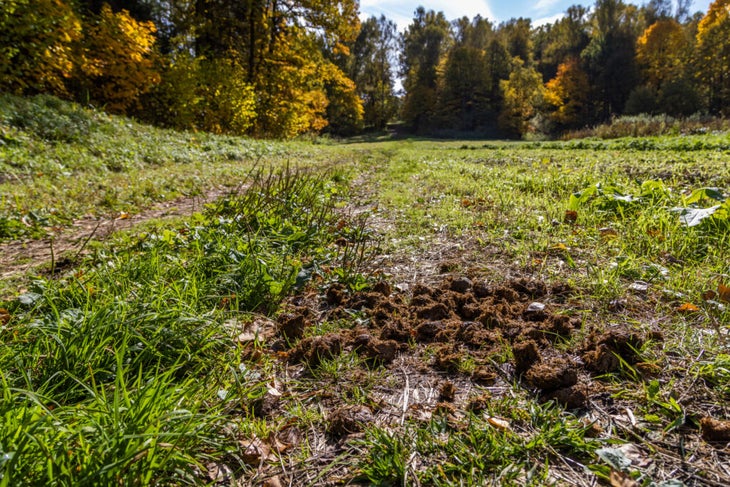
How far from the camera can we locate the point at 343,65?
5034 centimetres

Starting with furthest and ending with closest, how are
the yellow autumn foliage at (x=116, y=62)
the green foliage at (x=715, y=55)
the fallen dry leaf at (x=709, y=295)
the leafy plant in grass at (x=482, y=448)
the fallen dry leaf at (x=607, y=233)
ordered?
1. the green foliage at (x=715, y=55)
2. the yellow autumn foliage at (x=116, y=62)
3. the fallen dry leaf at (x=607, y=233)
4. the fallen dry leaf at (x=709, y=295)
5. the leafy plant in grass at (x=482, y=448)

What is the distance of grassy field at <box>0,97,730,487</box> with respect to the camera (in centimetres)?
119

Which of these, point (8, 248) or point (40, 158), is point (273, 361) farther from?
point (40, 158)

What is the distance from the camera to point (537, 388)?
1.58 m

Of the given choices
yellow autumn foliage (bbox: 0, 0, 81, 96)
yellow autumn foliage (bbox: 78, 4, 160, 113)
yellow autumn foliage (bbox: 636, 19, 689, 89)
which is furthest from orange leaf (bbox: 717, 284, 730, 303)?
yellow autumn foliage (bbox: 636, 19, 689, 89)

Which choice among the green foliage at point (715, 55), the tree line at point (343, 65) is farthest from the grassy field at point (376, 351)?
the green foliage at point (715, 55)

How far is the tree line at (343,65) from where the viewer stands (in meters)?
11.7

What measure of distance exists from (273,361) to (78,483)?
100cm

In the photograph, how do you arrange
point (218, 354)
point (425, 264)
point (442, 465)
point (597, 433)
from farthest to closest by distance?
point (425, 264) < point (218, 354) < point (597, 433) < point (442, 465)

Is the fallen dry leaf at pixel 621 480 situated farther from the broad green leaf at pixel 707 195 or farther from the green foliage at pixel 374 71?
the green foliage at pixel 374 71

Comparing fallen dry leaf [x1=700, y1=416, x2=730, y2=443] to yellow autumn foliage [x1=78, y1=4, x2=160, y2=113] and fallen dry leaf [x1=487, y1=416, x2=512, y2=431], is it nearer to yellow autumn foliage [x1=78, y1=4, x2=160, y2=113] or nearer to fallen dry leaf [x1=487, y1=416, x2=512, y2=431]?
fallen dry leaf [x1=487, y1=416, x2=512, y2=431]

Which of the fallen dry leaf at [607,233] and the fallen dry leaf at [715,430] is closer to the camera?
the fallen dry leaf at [715,430]

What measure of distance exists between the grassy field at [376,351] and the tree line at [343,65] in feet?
33.7

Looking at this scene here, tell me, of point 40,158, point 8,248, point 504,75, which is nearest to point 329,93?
point 504,75
